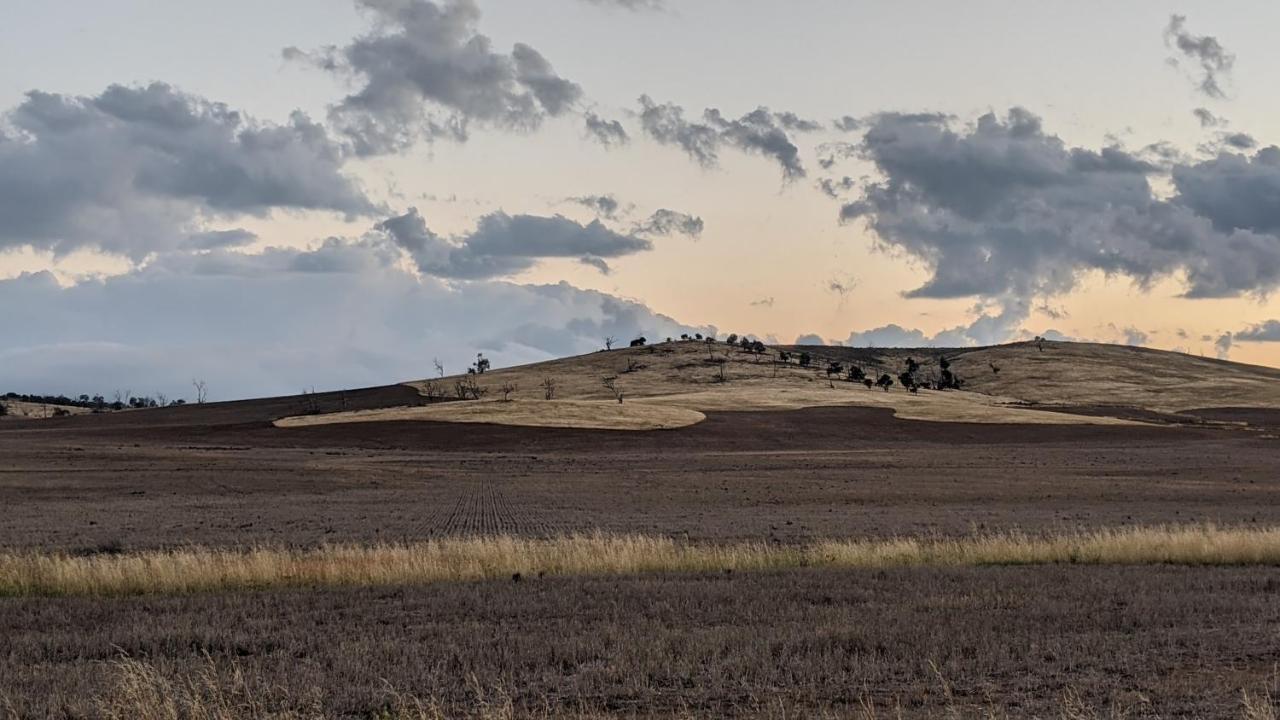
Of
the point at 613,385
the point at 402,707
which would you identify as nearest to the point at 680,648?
the point at 402,707

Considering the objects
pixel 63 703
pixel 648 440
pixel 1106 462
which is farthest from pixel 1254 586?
pixel 648 440

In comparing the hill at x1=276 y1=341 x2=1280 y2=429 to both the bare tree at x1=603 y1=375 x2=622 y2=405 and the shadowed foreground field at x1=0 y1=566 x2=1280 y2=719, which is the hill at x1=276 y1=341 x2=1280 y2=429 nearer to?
the bare tree at x1=603 y1=375 x2=622 y2=405

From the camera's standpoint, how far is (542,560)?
83.2ft

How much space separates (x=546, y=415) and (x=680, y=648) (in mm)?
107704

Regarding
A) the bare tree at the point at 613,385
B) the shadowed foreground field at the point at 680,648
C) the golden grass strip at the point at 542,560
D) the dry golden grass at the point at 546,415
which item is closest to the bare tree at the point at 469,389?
the bare tree at the point at 613,385

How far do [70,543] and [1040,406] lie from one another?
140587mm

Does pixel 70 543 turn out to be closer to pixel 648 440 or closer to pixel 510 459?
pixel 510 459

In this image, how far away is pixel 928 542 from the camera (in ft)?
98.3

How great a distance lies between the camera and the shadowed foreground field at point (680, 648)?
12.7m

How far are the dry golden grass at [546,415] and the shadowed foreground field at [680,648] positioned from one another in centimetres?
9611

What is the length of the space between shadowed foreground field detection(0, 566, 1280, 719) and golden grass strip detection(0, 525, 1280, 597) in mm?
1615

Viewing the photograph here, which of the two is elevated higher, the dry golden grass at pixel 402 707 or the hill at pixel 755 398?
the hill at pixel 755 398

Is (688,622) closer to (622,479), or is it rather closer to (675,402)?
(622,479)

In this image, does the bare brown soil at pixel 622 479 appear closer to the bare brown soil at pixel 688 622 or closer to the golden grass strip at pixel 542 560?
the bare brown soil at pixel 688 622
